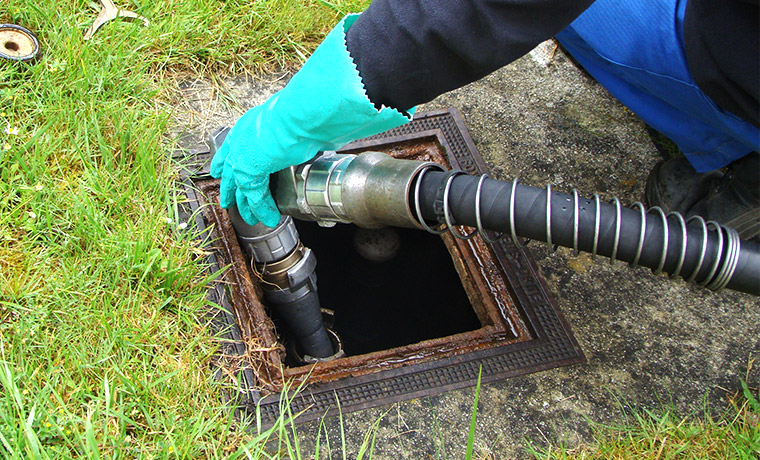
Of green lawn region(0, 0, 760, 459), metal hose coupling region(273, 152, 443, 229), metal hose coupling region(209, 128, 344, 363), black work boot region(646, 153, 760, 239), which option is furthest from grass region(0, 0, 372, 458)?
black work boot region(646, 153, 760, 239)

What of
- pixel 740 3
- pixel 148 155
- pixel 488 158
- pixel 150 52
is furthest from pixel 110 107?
pixel 740 3

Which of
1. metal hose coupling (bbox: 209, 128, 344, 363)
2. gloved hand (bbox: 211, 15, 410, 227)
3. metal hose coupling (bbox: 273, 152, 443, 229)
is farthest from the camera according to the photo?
metal hose coupling (bbox: 209, 128, 344, 363)

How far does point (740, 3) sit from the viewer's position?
1.46 m

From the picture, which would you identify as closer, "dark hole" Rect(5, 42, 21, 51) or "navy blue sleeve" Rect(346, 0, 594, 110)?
"navy blue sleeve" Rect(346, 0, 594, 110)

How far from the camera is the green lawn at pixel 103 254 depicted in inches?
57.2

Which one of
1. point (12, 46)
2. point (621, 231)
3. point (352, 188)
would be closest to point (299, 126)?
point (352, 188)

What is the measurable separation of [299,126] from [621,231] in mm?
742

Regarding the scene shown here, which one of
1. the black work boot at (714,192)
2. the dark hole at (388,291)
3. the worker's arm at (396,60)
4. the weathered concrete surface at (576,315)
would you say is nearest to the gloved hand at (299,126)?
the worker's arm at (396,60)

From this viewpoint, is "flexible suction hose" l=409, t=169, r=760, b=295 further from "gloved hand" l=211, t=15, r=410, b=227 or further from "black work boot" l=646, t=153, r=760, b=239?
"black work boot" l=646, t=153, r=760, b=239

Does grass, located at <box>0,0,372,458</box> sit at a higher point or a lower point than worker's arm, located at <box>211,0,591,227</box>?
lower

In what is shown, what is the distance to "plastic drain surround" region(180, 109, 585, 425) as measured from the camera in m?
1.68

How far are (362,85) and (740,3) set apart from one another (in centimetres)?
88

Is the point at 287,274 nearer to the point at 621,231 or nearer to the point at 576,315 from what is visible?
the point at 576,315

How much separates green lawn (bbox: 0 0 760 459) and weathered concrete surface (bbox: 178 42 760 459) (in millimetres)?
211
